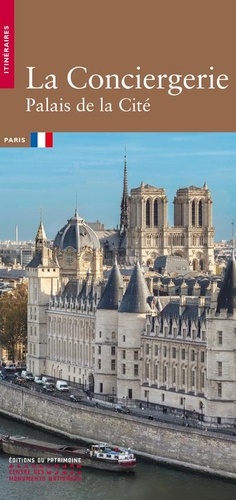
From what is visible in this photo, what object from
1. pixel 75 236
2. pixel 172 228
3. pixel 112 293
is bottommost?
pixel 112 293

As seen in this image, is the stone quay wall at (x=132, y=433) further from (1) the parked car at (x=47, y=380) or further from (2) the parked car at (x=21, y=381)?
(1) the parked car at (x=47, y=380)

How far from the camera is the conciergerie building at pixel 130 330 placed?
6406cm

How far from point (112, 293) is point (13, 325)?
66.5ft

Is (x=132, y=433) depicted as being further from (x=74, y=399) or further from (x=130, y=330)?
(x=74, y=399)

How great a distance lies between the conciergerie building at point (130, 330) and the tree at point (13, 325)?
376 centimetres

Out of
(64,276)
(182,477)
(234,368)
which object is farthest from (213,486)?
(64,276)

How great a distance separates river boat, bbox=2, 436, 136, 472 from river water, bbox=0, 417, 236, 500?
406 mm

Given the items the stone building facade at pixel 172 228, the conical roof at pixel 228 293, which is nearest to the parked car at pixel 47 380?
the conical roof at pixel 228 293

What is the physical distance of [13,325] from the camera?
93.1 m

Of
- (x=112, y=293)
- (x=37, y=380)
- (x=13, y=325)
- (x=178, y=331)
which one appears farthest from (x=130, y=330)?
(x=13, y=325)

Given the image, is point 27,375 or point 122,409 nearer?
point 122,409

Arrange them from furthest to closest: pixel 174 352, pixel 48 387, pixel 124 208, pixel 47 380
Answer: pixel 124 208, pixel 47 380, pixel 48 387, pixel 174 352

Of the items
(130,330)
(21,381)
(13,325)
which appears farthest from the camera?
(13,325)

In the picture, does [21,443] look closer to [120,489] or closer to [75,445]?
[75,445]
